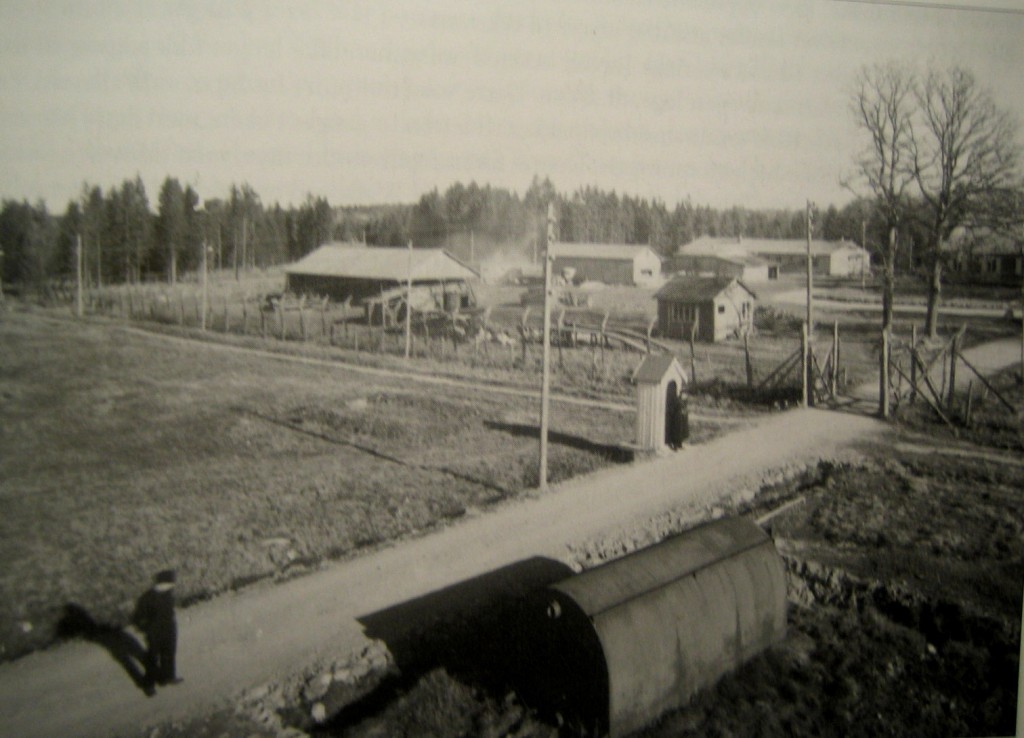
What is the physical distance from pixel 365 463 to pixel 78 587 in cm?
226

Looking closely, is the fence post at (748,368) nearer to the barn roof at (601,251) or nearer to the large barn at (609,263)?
the large barn at (609,263)

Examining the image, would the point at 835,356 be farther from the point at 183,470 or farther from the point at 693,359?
the point at 183,470

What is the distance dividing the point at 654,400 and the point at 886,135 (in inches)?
134

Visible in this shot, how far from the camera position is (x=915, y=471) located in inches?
299

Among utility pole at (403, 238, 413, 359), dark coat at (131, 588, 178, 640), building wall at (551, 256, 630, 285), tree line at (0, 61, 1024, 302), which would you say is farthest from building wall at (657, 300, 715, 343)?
dark coat at (131, 588, 178, 640)

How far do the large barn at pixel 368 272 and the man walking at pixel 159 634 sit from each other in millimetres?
2390

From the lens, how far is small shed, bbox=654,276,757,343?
35.3 ft

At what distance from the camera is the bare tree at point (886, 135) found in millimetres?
6875

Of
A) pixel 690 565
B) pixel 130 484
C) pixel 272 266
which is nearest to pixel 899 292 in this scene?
pixel 690 565

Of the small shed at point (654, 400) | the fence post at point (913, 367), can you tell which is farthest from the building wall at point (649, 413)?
the fence post at point (913, 367)

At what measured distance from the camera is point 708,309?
11133mm

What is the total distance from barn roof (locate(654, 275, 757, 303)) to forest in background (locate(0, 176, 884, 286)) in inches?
113

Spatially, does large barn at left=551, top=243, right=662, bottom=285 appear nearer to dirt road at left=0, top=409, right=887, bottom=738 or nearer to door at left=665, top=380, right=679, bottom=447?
door at left=665, top=380, right=679, bottom=447

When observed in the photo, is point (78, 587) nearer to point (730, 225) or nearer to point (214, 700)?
point (214, 700)
